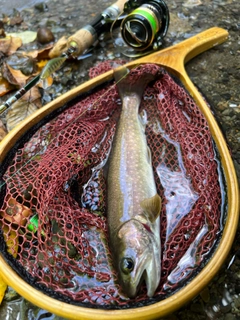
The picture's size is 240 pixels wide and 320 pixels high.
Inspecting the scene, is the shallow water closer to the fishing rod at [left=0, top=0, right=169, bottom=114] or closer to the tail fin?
the fishing rod at [left=0, top=0, right=169, bottom=114]

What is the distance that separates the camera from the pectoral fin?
1821 mm

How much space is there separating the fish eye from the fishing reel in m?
1.89

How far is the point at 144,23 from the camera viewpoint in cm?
279

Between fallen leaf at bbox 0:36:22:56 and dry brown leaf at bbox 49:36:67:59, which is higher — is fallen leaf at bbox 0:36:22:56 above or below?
above

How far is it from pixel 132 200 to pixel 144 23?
1.51m

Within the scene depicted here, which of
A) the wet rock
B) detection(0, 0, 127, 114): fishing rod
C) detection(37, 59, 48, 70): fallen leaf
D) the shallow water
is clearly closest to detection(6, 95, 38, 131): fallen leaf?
detection(0, 0, 127, 114): fishing rod

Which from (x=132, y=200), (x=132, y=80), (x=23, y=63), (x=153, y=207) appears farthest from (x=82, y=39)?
(x=153, y=207)

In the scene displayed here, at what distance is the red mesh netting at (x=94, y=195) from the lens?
1.77 metres

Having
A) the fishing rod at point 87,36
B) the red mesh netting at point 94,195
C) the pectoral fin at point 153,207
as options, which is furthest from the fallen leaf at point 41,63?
the pectoral fin at point 153,207

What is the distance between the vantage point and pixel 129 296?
162 cm

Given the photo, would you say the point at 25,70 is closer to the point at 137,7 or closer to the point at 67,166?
the point at 137,7

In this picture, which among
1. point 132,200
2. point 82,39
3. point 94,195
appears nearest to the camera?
point 132,200

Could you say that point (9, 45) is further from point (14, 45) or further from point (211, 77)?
point (211, 77)

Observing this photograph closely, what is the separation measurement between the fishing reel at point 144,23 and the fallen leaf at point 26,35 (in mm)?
1067
